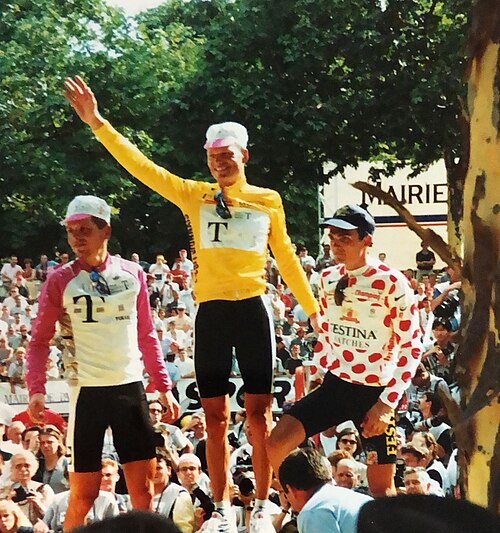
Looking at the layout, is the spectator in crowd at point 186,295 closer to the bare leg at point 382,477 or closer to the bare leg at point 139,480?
the bare leg at point 139,480

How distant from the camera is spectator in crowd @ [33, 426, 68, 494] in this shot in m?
3.38

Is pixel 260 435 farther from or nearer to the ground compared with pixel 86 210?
nearer to the ground

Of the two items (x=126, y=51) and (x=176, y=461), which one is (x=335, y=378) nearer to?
(x=176, y=461)

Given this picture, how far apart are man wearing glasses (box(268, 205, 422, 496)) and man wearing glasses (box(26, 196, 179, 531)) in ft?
1.32

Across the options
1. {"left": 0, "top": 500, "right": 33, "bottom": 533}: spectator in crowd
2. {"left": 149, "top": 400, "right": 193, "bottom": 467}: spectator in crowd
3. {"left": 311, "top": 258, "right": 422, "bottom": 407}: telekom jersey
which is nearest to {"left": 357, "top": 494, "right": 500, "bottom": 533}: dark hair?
{"left": 311, "top": 258, "right": 422, "bottom": 407}: telekom jersey

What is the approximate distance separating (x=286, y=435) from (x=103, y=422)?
1.74 ft

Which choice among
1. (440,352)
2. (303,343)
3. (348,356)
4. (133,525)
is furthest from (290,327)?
(133,525)

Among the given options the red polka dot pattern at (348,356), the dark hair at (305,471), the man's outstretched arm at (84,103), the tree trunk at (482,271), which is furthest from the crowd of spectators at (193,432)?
the tree trunk at (482,271)

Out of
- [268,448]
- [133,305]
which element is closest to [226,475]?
[268,448]

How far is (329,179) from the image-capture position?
3480 mm

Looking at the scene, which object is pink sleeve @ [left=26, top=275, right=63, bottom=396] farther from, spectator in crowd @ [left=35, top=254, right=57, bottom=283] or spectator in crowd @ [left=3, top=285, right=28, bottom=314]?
spectator in crowd @ [left=3, top=285, right=28, bottom=314]

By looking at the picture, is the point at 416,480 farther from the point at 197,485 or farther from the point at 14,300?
the point at 14,300

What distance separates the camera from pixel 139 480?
8.84 ft

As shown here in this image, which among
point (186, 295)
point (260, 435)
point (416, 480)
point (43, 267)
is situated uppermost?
point (43, 267)
